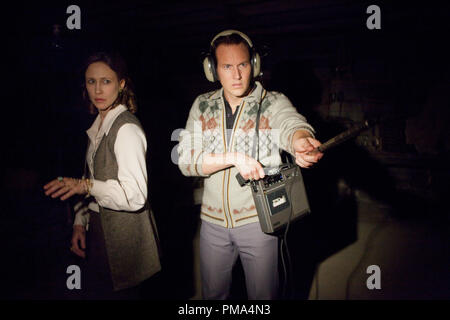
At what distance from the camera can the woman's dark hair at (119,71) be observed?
1.94 m

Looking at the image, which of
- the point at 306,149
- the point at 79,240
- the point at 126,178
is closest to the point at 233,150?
the point at 306,149

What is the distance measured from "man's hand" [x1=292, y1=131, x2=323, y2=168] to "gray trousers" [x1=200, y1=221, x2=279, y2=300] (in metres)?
0.62

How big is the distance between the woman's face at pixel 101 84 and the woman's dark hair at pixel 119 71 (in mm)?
30

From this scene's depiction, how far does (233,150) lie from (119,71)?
42.7 inches

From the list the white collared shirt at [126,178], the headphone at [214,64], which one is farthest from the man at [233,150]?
the white collared shirt at [126,178]

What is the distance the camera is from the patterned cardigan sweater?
1.88 meters

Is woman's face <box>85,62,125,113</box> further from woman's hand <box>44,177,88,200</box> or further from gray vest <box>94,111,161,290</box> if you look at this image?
woman's hand <box>44,177,88,200</box>

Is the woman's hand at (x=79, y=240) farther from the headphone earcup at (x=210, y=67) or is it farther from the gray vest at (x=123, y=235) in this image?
the headphone earcup at (x=210, y=67)

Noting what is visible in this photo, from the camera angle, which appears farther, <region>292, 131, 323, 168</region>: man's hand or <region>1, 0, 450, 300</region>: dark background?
<region>1, 0, 450, 300</region>: dark background

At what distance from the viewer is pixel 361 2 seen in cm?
332

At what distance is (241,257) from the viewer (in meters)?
2.01

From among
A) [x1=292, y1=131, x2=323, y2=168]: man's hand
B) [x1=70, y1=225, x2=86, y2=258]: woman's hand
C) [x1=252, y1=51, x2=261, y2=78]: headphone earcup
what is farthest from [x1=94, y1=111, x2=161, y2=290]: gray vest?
[x1=292, y1=131, x2=323, y2=168]: man's hand

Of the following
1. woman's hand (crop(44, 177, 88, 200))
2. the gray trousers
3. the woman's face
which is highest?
the woman's face
